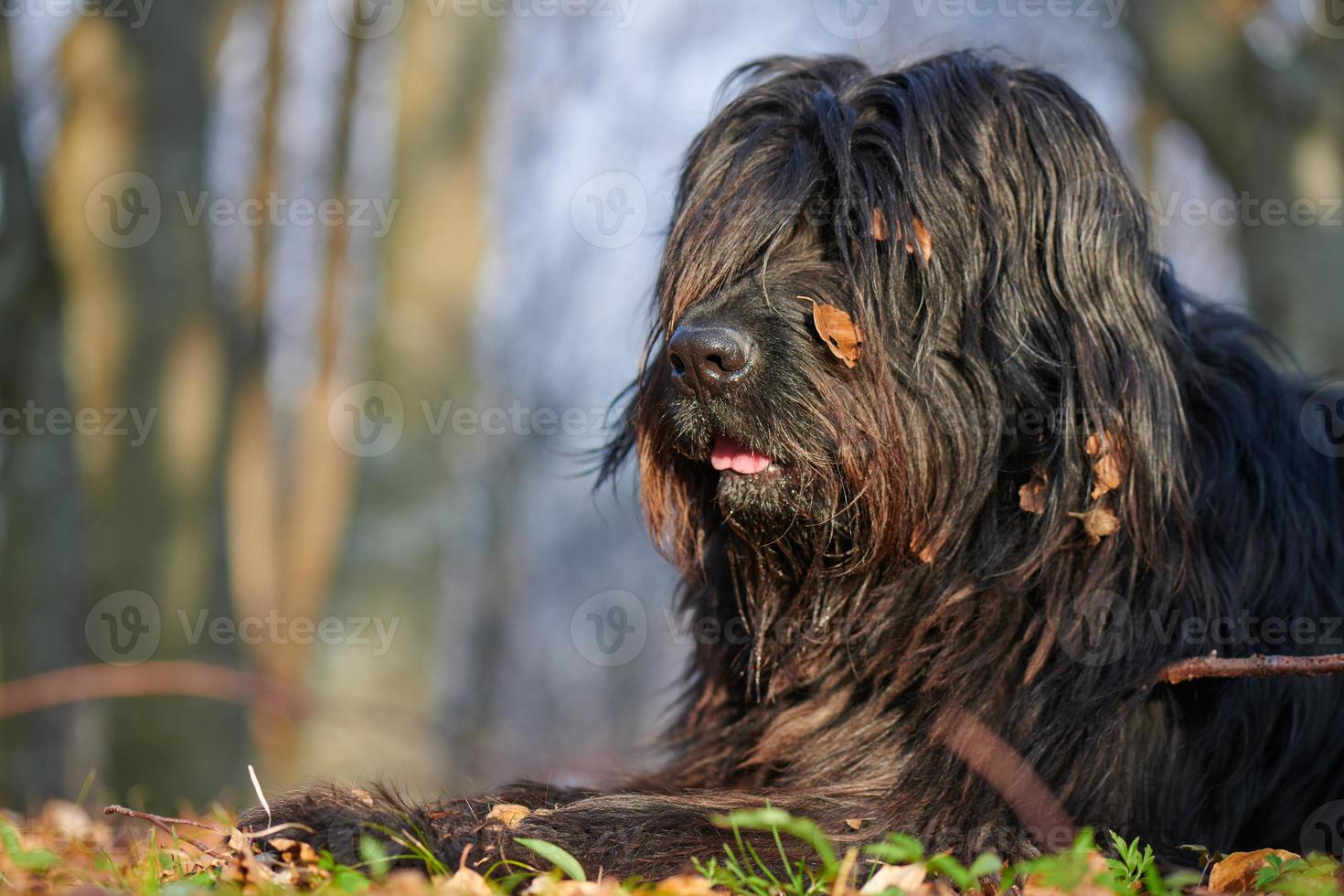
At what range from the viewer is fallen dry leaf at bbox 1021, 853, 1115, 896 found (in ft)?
7.50

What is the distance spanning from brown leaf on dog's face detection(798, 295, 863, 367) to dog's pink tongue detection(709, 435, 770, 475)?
0.34 meters

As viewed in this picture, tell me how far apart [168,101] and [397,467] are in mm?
2988

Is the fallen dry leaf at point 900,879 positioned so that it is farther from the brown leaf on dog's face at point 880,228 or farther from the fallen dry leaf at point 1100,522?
the brown leaf on dog's face at point 880,228

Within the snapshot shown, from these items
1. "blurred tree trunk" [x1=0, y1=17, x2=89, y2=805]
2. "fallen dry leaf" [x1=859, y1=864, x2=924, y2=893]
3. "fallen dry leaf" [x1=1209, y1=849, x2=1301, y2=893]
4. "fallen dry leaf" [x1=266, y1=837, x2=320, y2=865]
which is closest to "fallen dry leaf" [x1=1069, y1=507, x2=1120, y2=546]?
Answer: "fallen dry leaf" [x1=1209, y1=849, x2=1301, y2=893]

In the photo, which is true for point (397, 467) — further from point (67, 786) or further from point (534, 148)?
point (534, 148)

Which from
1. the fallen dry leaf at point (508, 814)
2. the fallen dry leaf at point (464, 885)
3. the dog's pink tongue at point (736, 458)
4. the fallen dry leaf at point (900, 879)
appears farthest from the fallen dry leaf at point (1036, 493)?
the fallen dry leaf at point (464, 885)

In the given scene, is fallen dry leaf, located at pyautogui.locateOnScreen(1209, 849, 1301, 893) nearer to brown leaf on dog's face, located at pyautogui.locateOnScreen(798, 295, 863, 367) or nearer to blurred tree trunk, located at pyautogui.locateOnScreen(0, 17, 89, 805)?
brown leaf on dog's face, located at pyautogui.locateOnScreen(798, 295, 863, 367)

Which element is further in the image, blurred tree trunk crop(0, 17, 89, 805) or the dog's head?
blurred tree trunk crop(0, 17, 89, 805)

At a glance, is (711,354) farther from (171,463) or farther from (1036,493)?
(171,463)

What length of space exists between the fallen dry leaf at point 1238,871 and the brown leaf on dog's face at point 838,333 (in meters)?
1.46

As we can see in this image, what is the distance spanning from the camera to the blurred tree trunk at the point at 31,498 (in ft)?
27.7

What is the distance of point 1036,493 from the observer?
328cm

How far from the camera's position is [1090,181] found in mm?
3451

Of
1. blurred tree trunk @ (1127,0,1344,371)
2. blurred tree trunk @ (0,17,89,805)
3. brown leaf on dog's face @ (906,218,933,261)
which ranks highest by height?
blurred tree trunk @ (1127,0,1344,371)
